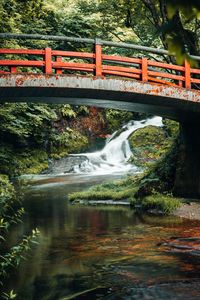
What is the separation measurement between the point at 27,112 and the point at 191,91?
44.4ft

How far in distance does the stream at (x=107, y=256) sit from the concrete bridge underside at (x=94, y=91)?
3619 mm

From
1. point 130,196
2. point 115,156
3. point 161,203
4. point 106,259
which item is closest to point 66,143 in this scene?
point 115,156

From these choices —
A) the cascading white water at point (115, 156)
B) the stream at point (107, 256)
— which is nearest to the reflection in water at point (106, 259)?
the stream at point (107, 256)

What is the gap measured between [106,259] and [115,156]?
830 inches

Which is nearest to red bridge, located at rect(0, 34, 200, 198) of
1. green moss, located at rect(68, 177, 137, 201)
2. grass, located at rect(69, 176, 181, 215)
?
grass, located at rect(69, 176, 181, 215)

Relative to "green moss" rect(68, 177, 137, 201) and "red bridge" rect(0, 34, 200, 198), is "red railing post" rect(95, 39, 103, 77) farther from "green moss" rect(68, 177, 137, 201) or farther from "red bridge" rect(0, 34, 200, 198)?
"green moss" rect(68, 177, 137, 201)

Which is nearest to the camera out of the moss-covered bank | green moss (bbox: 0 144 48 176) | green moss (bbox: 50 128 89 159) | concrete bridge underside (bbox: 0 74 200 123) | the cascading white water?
concrete bridge underside (bbox: 0 74 200 123)

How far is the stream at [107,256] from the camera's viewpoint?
7168 millimetres

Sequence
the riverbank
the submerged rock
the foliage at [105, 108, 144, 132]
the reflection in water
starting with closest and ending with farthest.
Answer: the reflection in water < the riverbank < the submerged rock < the foliage at [105, 108, 144, 132]

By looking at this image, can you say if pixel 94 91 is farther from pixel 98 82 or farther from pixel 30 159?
pixel 30 159

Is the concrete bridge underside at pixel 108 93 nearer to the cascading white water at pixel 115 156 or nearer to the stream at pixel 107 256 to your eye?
the stream at pixel 107 256

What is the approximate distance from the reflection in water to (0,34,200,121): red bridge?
3708mm

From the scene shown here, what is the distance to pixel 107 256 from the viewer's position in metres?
9.27

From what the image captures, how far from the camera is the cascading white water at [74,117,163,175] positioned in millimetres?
27578
